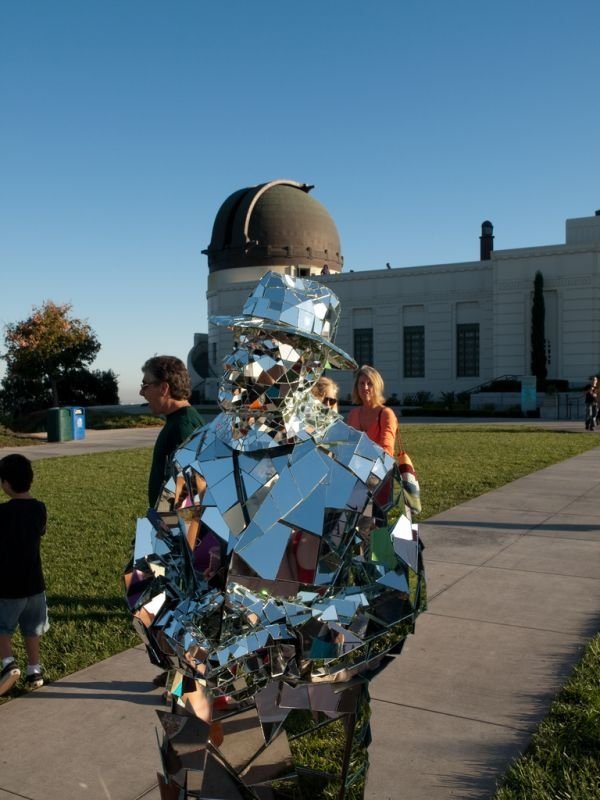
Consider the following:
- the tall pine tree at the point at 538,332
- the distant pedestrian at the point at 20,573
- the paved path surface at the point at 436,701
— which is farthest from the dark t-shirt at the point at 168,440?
the tall pine tree at the point at 538,332

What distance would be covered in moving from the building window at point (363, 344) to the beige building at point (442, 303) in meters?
0.05

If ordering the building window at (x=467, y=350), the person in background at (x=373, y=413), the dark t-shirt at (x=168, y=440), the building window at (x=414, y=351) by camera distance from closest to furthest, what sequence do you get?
the dark t-shirt at (x=168, y=440)
the person in background at (x=373, y=413)
the building window at (x=467, y=350)
the building window at (x=414, y=351)

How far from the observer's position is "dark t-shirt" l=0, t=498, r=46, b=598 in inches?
155

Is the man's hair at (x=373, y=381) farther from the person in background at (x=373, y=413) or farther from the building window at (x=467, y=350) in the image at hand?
the building window at (x=467, y=350)

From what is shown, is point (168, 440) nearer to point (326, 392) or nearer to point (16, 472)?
point (16, 472)

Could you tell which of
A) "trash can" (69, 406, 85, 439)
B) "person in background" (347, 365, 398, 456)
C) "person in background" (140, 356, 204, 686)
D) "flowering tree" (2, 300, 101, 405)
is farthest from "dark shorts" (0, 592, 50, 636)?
"flowering tree" (2, 300, 101, 405)

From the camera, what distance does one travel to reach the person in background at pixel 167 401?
405 centimetres

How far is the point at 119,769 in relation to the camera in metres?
3.22

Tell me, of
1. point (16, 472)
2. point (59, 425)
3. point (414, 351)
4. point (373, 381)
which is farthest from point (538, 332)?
point (16, 472)

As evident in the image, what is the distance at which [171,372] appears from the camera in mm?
4102

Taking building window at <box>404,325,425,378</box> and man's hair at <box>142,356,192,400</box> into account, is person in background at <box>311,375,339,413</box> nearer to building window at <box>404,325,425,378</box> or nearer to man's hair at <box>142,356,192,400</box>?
man's hair at <box>142,356,192,400</box>

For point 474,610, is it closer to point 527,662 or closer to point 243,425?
point 527,662

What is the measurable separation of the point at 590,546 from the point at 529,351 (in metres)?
29.3

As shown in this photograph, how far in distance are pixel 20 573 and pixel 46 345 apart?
106 feet
